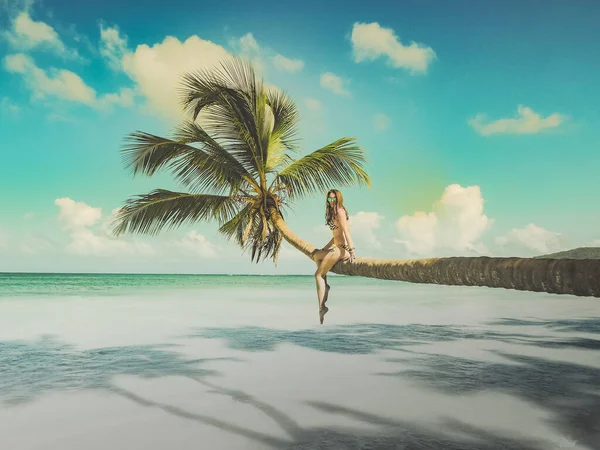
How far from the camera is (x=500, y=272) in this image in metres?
3.10

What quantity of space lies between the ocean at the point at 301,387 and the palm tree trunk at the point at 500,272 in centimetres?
146

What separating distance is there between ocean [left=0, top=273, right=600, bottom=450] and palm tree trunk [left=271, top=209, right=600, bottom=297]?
1461 mm

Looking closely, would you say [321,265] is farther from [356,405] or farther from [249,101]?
[249,101]

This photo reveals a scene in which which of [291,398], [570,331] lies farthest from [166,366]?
[570,331]

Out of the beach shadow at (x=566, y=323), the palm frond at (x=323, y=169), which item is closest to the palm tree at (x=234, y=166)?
the palm frond at (x=323, y=169)

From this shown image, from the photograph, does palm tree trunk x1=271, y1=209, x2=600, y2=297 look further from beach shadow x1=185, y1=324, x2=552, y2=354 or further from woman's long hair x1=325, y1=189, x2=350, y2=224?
beach shadow x1=185, y1=324, x2=552, y2=354

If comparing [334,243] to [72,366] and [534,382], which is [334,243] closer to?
[534,382]

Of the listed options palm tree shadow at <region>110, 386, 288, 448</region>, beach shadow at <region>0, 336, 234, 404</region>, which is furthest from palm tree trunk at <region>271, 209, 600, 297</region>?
beach shadow at <region>0, 336, 234, 404</region>

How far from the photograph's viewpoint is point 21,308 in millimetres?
16828

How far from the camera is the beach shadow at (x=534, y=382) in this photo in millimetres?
4539

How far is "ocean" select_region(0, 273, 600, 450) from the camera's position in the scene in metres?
4.24

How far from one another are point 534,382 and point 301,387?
296 centimetres

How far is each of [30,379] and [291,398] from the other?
3.55 metres

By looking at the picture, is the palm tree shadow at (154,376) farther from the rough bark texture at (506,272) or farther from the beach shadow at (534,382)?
the rough bark texture at (506,272)
